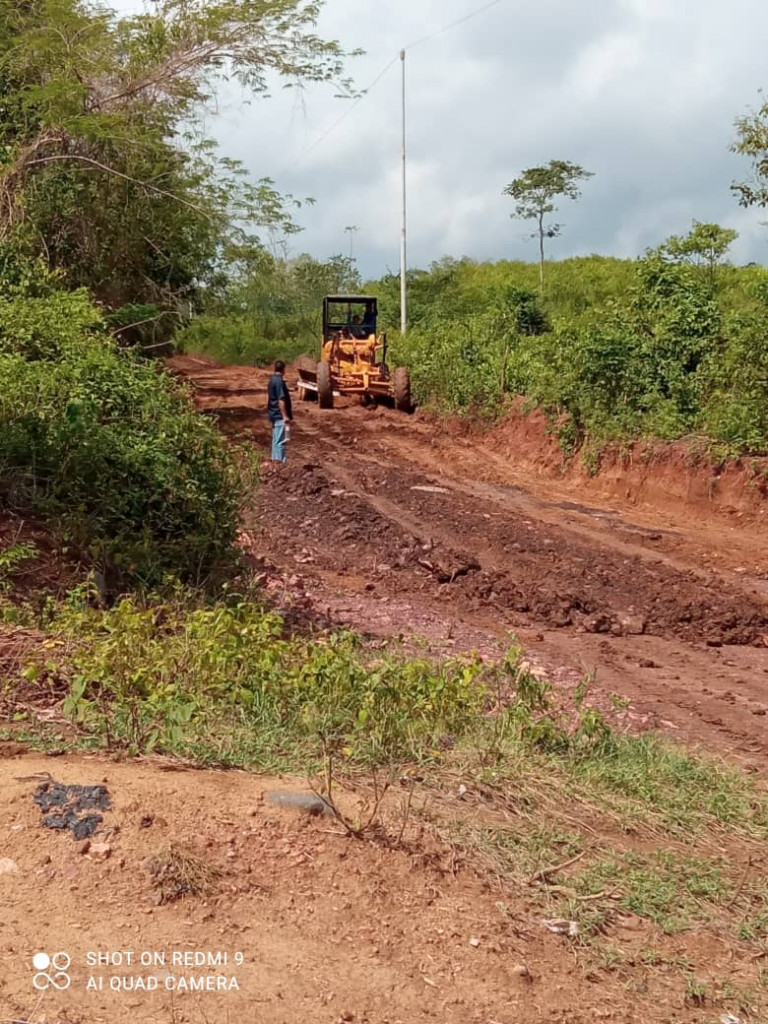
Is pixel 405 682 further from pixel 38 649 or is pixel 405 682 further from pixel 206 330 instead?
pixel 206 330

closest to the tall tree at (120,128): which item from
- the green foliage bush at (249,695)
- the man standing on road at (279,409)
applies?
the man standing on road at (279,409)

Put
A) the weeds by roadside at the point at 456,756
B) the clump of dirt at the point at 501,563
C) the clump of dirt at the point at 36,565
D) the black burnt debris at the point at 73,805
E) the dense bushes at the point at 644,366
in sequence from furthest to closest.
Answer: the dense bushes at the point at 644,366, the clump of dirt at the point at 501,563, the clump of dirt at the point at 36,565, the weeds by roadside at the point at 456,756, the black burnt debris at the point at 73,805

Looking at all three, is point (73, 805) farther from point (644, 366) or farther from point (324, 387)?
point (324, 387)

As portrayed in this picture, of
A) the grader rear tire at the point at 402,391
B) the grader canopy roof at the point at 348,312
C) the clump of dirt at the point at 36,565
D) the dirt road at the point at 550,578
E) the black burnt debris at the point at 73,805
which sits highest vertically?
the grader canopy roof at the point at 348,312

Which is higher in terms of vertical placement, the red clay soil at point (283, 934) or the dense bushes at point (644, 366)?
the dense bushes at point (644, 366)

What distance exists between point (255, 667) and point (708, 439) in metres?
11.5

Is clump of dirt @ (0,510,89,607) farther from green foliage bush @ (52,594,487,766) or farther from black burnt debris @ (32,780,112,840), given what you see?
black burnt debris @ (32,780,112,840)

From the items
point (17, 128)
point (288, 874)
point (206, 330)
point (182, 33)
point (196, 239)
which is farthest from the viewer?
point (206, 330)

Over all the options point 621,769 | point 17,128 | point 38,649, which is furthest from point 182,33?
point 621,769

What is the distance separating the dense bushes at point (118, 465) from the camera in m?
7.66

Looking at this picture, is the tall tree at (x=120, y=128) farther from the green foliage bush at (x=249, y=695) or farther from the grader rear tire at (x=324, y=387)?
the green foliage bush at (x=249, y=695)

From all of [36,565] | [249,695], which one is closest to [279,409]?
[36,565]

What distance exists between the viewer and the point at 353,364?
2450cm

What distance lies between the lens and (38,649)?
5375 mm
